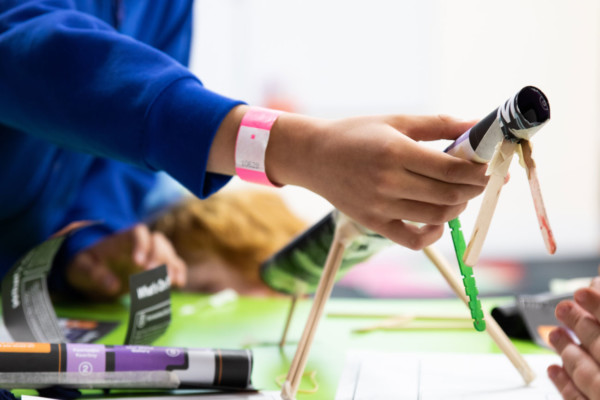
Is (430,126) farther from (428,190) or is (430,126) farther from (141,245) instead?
(141,245)

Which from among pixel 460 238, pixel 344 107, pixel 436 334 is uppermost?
pixel 460 238

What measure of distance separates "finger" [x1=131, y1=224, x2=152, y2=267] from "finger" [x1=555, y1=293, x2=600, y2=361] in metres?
0.52

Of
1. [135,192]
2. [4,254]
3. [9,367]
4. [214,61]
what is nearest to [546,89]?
[214,61]

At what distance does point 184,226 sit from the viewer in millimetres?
935

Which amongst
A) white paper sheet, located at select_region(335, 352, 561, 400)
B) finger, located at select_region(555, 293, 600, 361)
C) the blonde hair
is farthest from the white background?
finger, located at select_region(555, 293, 600, 361)

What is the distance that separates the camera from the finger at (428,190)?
0.41 m

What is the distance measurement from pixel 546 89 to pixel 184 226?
1906 millimetres

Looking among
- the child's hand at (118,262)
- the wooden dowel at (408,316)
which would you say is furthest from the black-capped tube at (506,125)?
the child's hand at (118,262)

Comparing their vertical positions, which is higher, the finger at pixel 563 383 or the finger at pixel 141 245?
the finger at pixel 563 383

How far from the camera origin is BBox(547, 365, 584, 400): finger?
46cm

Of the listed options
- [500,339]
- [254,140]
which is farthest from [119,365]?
[500,339]

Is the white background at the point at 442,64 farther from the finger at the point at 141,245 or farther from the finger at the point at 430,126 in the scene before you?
the finger at the point at 430,126

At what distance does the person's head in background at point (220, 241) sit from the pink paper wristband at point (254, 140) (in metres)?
0.46

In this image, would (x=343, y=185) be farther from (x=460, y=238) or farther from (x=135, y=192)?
(x=135, y=192)
